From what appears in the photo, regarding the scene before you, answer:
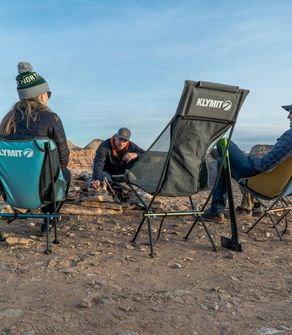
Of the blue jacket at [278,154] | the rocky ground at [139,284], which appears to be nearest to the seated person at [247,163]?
the blue jacket at [278,154]

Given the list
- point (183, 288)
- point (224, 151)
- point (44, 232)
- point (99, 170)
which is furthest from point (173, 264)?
point (99, 170)

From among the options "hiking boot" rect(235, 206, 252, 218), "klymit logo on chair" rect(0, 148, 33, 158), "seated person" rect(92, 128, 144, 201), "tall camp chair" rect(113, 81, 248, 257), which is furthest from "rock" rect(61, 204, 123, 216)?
"klymit logo on chair" rect(0, 148, 33, 158)

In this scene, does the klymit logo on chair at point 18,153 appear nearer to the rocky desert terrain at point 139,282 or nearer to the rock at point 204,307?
the rocky desert terrain at point 139,282

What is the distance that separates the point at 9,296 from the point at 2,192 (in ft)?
4.85

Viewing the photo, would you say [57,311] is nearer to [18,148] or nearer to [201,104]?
[18,148]

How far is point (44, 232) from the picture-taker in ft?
15.7

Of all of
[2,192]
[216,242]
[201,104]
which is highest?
[201,104]

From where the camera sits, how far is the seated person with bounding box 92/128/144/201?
6.32 m

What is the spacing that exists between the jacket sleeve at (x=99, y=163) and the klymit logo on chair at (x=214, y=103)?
2.50 m

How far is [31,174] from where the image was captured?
4.19 metres

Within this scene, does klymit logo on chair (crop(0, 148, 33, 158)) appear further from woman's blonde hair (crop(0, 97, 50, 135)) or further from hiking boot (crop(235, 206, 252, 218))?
hiking boot (crop(235, 206, 252, 218))

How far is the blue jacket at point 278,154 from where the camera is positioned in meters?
4.71

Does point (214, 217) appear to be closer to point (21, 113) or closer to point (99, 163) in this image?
point (99, 163)

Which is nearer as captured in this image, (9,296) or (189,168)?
(9,296)
